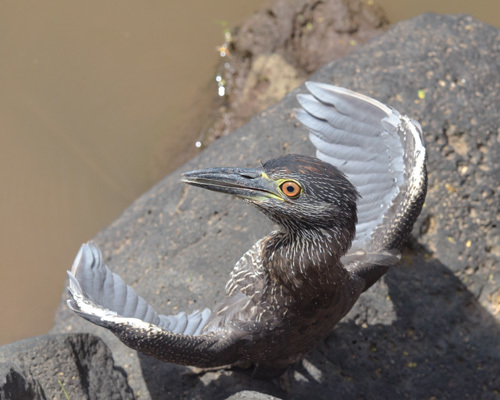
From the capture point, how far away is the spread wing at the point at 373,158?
3.60m

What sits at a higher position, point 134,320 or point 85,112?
point 85,112

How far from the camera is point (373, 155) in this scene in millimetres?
3852

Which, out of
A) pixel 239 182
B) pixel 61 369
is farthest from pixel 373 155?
pixel 61 369

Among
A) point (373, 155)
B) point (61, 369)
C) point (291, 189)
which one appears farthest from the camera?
point (373, 155)

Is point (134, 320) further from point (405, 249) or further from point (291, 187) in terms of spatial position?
point (405, 249)

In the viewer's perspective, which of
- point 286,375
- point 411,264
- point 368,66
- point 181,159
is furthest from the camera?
point 181,159

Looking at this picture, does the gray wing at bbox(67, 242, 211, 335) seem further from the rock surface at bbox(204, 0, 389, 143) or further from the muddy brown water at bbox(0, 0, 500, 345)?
the rock surface at bbox(204, 0, 389, 143)

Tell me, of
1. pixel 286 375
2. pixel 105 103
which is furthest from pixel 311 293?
pixel 105 103

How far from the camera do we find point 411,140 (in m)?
3.65

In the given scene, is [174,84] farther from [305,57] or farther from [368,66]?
[368,66]

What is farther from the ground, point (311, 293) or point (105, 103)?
point (105, 103)

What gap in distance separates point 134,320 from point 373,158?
65.4 inches

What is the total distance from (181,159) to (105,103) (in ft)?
2.75

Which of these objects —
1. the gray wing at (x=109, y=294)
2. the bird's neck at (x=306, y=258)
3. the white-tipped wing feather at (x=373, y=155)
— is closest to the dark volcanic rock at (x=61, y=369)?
the gray wing at (x=109, y=294)
